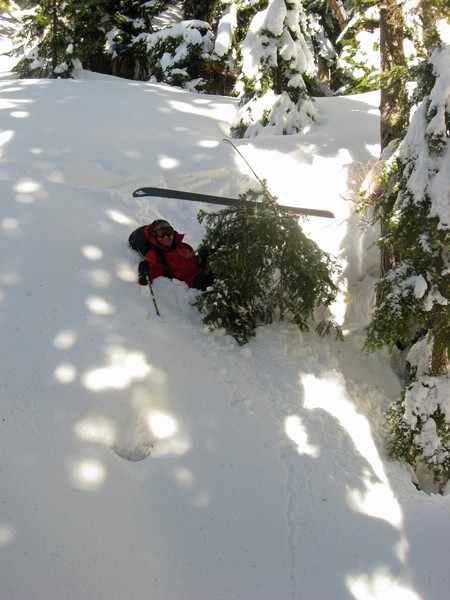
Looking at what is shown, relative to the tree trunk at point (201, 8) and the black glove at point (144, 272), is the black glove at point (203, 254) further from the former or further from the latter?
the tree trunk at point (201, 8)

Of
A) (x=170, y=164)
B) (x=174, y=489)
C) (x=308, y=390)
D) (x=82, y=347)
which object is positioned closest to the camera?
(x=174, y=489)

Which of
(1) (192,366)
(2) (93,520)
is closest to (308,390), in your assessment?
(1) (192,366)

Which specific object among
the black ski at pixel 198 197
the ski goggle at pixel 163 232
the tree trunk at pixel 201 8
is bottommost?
the ski goggle at pixel 163 232

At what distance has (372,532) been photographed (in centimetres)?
402

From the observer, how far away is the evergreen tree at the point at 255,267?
5590 millimetres

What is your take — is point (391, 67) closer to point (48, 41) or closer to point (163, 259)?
point (163, 259)

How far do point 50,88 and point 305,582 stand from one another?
413 inches

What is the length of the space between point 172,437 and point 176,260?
2.45 m

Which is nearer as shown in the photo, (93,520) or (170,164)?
(93,520)

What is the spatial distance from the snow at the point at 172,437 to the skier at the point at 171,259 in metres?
0.22

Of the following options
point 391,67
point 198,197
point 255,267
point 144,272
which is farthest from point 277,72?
point 144,272

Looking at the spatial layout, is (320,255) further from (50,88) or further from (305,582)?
(50,88)

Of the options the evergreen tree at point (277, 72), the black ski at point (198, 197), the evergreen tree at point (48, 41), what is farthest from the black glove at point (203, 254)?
the evergreen tree at point (48, 41)

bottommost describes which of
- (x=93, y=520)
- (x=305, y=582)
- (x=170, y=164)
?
(x=305, y=582)
